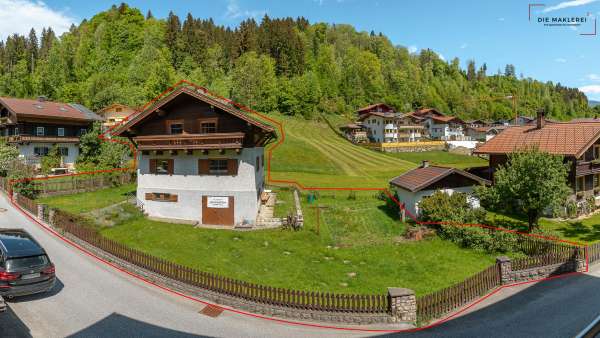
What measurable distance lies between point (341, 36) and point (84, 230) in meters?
174

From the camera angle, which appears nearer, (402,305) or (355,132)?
(402,305)

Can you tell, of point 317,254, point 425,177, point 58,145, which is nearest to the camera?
point 317,254

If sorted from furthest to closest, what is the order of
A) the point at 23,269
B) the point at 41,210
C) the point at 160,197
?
the point at 160,197 < the point at 41,210 < the point at 23,269

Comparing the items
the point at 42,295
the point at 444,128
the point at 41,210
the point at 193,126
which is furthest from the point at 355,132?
the point at 42,295

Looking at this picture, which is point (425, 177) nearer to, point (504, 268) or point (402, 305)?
point (504, 268)

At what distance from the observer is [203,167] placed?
25.7m

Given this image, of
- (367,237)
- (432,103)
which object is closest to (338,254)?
(367,237)

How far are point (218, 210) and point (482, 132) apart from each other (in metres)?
106

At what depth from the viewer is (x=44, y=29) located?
146250 millimetres

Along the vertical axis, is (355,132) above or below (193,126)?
above

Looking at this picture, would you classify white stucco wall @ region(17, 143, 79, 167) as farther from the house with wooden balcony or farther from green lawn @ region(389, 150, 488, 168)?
green lawn @ region(389, 150, 488, 168)

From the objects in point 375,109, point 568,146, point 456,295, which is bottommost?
point 456,295

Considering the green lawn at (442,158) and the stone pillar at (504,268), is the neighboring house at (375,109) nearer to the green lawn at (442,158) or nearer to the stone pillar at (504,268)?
the green lawn at (442,158)

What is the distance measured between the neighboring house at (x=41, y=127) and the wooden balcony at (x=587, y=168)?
58.8 m
